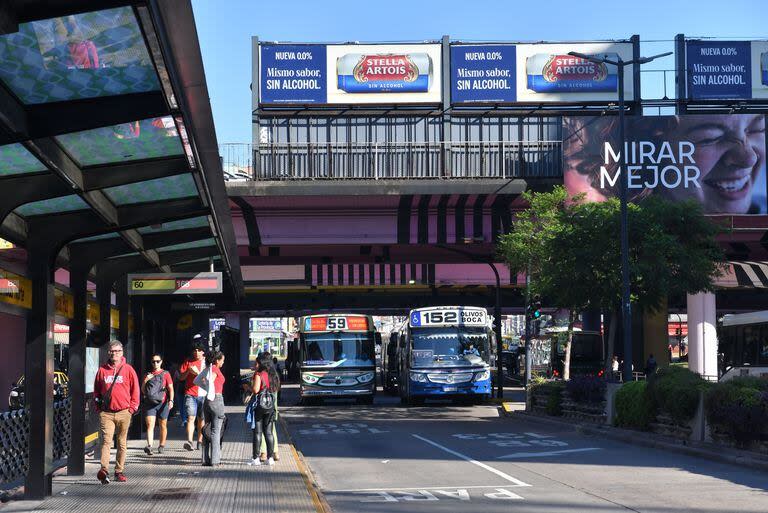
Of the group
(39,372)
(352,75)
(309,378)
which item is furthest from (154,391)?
(352,75)

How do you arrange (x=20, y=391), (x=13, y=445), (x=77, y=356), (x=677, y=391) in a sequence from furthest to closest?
(x=20, y=391)
(x=677, y=391)
(x=77, y=356)
(x=13, y=445)

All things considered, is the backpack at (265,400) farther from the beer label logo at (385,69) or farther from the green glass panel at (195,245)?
the beer label logo at (385,69)

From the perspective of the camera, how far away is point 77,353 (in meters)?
15.4

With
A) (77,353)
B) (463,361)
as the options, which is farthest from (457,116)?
(77,353)

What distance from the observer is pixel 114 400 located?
1479 centimetres

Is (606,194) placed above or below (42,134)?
above

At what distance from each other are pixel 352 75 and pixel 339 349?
1419 cm

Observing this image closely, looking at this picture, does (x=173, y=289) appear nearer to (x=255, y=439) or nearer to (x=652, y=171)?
(x=255, y=439)

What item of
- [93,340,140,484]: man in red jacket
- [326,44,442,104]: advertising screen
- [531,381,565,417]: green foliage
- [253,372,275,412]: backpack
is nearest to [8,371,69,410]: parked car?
[253,372,275,412]: backpack

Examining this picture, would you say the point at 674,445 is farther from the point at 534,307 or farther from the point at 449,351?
the point at 449,351

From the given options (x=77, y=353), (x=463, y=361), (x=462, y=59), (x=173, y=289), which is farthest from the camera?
(x=462, y=59)

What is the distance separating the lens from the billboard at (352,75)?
49156mm

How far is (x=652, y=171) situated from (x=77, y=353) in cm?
3147

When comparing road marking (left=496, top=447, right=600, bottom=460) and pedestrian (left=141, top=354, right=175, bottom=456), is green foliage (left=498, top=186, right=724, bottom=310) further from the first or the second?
pedestrian (left=141, top=354, right=175, bottom=456)
